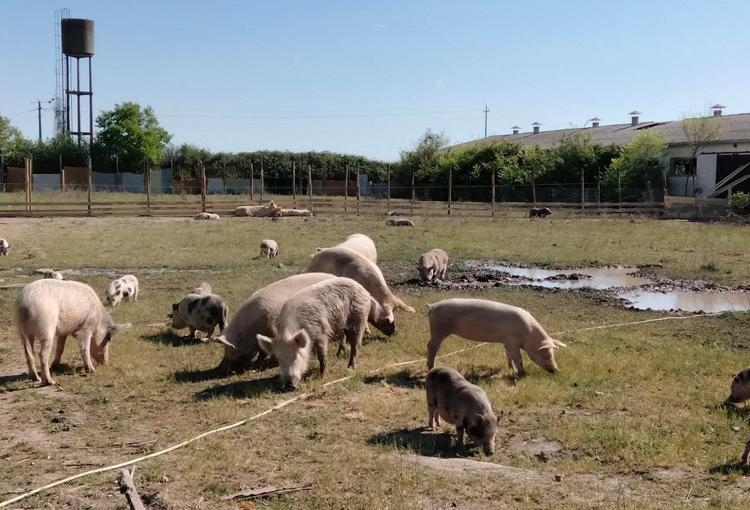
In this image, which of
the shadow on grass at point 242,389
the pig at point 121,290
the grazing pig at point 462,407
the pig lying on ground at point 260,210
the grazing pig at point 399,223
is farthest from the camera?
the pig lying on ground at point 260,210

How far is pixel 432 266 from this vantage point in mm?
16656

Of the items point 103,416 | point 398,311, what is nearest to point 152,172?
point 398,311

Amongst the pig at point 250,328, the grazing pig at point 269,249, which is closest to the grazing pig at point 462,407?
the pig at point 250,328

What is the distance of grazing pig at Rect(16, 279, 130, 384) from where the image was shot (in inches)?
344

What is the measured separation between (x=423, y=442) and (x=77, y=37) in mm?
58814

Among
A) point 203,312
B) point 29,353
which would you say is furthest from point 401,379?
point 29,353

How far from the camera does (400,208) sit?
1571 inches

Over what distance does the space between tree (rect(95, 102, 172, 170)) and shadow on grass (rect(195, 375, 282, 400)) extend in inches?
2008

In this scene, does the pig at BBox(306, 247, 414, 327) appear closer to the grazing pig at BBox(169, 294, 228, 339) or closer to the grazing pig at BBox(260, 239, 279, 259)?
the grazing pig at BBox(169, 294, 228, 339)

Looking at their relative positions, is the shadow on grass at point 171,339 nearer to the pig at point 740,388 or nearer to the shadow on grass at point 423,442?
the shadow on grass at point 423,442

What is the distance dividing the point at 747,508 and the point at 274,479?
3499 mm

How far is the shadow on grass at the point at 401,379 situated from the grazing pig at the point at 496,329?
301 mm

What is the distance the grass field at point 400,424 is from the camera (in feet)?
18.9

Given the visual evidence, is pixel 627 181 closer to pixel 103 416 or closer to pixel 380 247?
pixel 380 247
